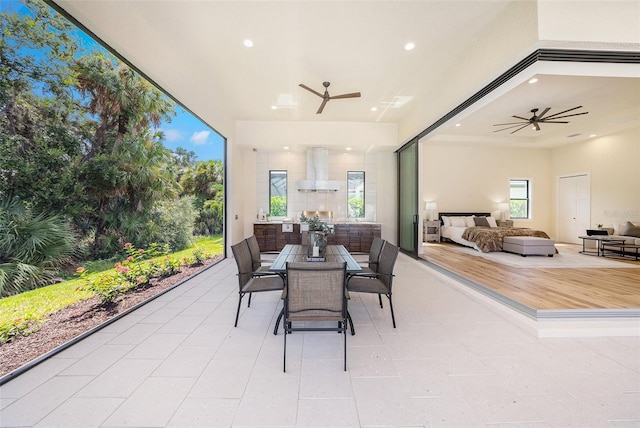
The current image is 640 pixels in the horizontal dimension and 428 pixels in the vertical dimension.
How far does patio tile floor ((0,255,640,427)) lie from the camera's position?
4.81ft

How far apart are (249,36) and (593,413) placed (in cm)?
473

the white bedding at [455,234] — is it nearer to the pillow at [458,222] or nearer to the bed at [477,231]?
the bed at [477,231]

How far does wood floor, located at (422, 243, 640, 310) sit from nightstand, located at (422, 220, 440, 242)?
287 cm

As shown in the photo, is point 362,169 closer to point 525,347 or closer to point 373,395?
point 525,347

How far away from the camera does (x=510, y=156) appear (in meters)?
8.35

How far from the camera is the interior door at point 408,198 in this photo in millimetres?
5805

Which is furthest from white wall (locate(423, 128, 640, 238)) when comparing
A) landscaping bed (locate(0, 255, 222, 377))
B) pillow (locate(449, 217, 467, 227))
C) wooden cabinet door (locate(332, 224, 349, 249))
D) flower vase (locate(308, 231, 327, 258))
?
landscaping bed (locate(0, 255, 222, 377))

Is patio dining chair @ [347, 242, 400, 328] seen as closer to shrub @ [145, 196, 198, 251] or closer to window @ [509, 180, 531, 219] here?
shrub @ [145, 196, 198, 251]

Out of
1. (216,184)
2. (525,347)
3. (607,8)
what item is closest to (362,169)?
(216,184)

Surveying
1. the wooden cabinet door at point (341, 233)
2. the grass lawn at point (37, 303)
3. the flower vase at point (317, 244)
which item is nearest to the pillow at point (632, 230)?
the wooden cabinet door at point (341, 233)

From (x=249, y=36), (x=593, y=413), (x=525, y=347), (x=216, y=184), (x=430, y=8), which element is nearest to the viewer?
(x=593, y=413)

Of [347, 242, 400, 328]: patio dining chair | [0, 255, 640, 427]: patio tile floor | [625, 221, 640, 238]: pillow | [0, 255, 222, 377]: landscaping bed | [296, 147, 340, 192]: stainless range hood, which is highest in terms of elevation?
[296, 147, 340, 192]: stainless range hood

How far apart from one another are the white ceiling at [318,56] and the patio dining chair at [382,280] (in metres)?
2.63

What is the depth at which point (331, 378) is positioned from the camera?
1785 mm
